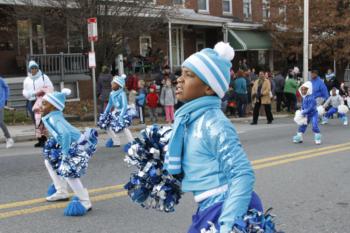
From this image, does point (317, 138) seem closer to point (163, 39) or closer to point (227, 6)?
point (163, 39)

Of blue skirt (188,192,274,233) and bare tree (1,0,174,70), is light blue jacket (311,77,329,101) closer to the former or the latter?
bare tree (1,0,174,70)

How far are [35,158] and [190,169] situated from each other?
25.3ft

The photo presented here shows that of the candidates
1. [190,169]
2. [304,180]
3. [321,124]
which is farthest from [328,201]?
[321,124]

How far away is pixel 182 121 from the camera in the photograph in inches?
115

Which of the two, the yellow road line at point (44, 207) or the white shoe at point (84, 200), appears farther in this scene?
the white shoe at point (84, 200)

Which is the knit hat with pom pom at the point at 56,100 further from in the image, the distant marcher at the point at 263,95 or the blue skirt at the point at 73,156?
the distant marcher at the point at 263,95

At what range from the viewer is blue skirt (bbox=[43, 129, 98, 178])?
6.00 metres

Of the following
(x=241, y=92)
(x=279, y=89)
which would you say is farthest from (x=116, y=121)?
(x=279, y=89)

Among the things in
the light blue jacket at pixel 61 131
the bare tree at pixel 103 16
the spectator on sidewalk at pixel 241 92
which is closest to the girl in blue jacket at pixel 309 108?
the light blue jacket at pixel 61 131

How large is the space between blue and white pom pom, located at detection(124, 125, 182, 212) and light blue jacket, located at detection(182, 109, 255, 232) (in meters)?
0.26

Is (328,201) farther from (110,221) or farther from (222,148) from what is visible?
(222,148)

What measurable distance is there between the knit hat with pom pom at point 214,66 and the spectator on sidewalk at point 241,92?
16.6 meters

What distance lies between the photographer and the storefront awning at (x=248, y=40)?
29.1 meters

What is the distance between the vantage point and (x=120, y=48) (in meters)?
19.9
